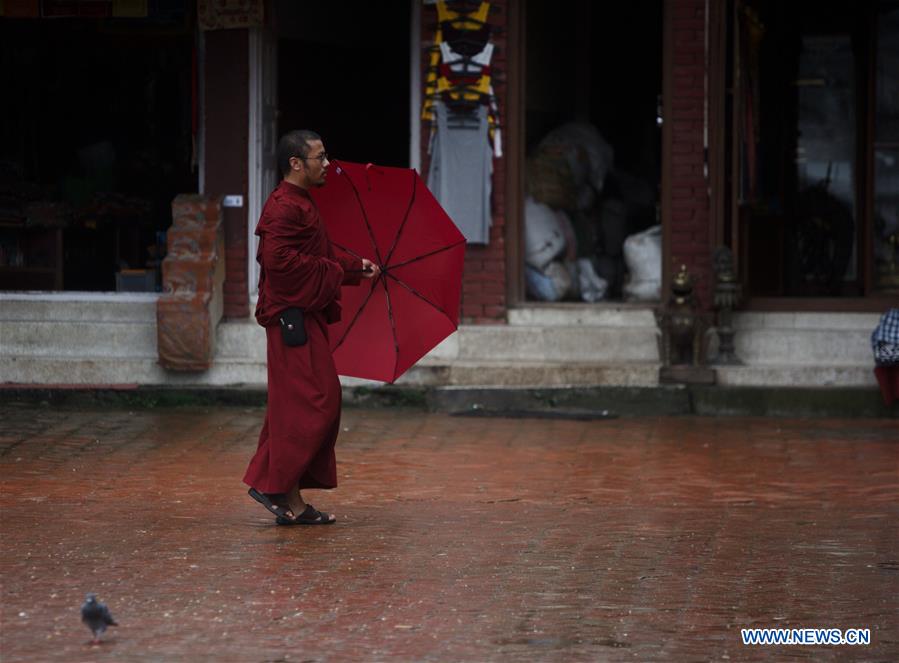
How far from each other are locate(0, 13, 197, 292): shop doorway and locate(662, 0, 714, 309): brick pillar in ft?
13.3

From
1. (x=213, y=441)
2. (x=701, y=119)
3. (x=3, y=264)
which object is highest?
(x=701, y=119)

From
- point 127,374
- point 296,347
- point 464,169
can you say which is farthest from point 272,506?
point 464,169

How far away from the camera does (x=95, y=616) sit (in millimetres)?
6414

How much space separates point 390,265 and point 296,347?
2.98 ft

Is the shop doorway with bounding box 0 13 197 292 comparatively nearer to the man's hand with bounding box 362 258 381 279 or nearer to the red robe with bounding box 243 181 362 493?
the man's hand with bounding box 362 258 381 279

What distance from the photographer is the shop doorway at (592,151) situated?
15.4m

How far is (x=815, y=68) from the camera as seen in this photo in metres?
17.2

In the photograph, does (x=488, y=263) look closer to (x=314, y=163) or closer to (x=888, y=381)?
(x=888, y=381)

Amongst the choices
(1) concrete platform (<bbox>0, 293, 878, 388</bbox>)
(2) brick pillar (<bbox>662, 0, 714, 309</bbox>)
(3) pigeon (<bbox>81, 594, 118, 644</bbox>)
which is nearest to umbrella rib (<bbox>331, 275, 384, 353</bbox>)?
(3) pigeon (<bbox>81, 594, 118, 644</bbox>)

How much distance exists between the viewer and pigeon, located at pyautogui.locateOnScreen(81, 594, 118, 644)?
21.0ft

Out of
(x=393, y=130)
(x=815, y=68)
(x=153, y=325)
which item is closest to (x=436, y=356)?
(x=153, y=325)

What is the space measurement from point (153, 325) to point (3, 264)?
1.72 m

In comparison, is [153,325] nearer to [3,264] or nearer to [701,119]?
[3,264]

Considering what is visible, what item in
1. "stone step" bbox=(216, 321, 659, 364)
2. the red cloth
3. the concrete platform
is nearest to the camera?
the red cloth
